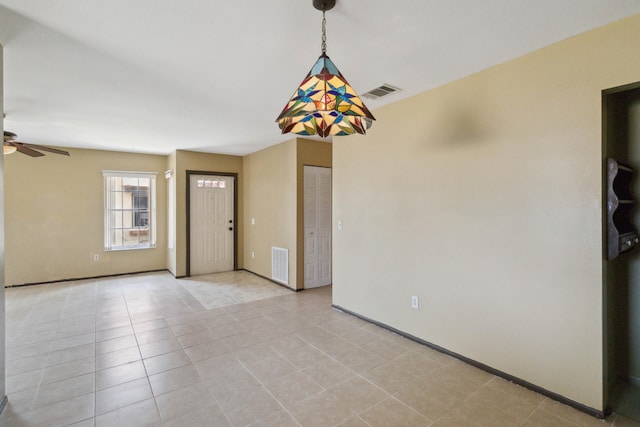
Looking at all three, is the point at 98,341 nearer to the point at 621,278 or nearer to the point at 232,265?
the point at 232,265

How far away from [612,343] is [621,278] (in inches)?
20.1

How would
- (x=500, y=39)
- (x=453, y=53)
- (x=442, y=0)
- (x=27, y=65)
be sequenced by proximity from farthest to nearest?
1. (x=27, y=65)
2. (x=453, y=53)
3. (x=500, y=39)
4. (x=442, y=0)

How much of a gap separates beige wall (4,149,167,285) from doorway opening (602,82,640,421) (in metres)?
7.25

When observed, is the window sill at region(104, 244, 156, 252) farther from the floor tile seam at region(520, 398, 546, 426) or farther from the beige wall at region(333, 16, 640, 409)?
the floor tile seam at region(520, 398, 546, 426)

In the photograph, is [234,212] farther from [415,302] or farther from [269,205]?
[415,302]

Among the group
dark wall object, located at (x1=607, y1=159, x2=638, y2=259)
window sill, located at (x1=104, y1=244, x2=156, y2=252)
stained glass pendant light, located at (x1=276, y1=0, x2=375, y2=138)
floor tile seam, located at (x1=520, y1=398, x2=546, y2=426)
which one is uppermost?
stained glass pendant light, located at (x1=276, y1=0, x2=375, y2=138)

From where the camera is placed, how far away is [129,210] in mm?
6277

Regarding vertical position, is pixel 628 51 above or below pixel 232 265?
above

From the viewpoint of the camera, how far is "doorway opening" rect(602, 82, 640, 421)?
226 centimetres

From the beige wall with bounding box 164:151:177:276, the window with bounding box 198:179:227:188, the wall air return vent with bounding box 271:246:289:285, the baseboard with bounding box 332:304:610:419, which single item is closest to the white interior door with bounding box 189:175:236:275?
the window with bounding box 198:179:227:188

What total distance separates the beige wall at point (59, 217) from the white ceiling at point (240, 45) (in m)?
2.37

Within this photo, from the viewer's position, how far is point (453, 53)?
7.55ft

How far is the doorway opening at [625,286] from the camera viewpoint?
2260 mm

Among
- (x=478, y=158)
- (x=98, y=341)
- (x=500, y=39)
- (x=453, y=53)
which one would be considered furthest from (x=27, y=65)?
(x=478, y=158)
